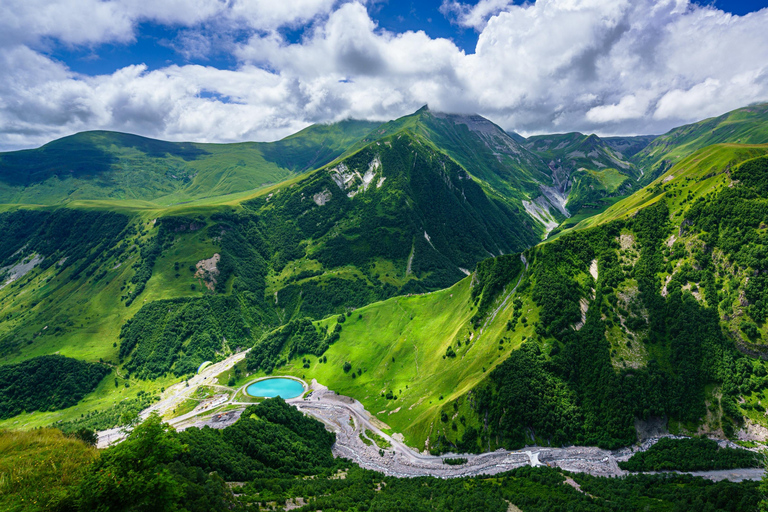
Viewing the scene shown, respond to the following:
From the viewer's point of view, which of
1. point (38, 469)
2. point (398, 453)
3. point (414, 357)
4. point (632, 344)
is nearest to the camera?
point (38, 469)

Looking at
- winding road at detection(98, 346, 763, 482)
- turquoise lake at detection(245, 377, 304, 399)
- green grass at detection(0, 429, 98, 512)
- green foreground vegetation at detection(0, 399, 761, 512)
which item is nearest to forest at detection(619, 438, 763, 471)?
winding road at detection(98, 346, 763, 482)

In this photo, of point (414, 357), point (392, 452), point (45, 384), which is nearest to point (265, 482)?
point (392, 452)

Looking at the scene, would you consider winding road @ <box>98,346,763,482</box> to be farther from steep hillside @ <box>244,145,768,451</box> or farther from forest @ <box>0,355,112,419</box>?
forest @ <box>0,355,112,419</box>

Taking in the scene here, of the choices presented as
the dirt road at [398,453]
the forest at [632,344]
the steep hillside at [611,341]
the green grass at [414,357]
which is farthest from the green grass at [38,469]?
the green grass at [414,357]

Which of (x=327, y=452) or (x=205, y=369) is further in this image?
(x=205, y=369)

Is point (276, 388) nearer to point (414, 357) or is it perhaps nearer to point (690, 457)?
point (414, 357)

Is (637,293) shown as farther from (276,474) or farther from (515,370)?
(276,474)

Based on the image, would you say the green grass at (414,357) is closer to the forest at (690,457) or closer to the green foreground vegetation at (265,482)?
the green foreground vegetation at (265,482)

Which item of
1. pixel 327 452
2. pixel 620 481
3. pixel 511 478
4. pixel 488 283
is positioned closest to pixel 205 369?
pixel 327 452
